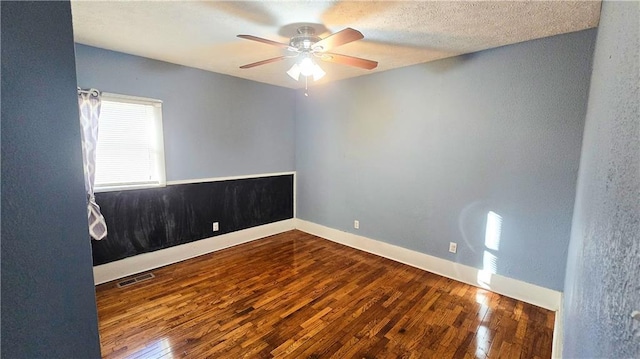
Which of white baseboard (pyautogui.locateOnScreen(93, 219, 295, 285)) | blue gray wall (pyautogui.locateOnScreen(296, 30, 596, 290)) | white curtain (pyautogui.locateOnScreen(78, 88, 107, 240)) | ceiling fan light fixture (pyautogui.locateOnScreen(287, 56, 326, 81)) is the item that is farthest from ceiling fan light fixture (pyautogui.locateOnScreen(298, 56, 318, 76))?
white baseboard (pyautogui.locateOnScreen(93, 219, 295, 285))

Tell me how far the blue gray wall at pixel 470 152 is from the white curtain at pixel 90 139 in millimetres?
2691

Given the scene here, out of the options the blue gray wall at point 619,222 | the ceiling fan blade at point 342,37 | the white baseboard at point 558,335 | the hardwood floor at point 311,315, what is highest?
the ceiling fan blade at point 342,37

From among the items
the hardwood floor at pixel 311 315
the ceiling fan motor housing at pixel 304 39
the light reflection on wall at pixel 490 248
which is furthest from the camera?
the light reflection on wall at pixel 490 248

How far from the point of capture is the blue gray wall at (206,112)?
2725 mm

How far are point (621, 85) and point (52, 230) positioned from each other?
5.39 feet

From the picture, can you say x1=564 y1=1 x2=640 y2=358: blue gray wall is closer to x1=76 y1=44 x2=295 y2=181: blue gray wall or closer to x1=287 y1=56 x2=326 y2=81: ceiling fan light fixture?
x1=287 y1=56 x2=326 y2=81: ceiling fan light fixture

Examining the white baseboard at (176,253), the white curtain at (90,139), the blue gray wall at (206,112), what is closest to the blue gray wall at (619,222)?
the white baseboard at (176,253)

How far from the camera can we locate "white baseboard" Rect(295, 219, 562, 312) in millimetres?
2436

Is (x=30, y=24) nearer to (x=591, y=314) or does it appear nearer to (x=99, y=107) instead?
(x=591, y=314)

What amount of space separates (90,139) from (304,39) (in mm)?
2170

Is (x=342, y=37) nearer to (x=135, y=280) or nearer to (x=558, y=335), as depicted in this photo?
(x=558, y=335)

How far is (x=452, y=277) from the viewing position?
Result: 9.71 ft

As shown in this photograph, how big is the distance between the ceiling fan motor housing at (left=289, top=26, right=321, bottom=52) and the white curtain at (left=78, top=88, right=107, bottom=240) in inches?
76.7

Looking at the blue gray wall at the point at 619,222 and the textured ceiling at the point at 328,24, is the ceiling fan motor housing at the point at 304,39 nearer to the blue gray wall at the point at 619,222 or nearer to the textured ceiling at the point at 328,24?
the textured ceiling at the point at 328,24
